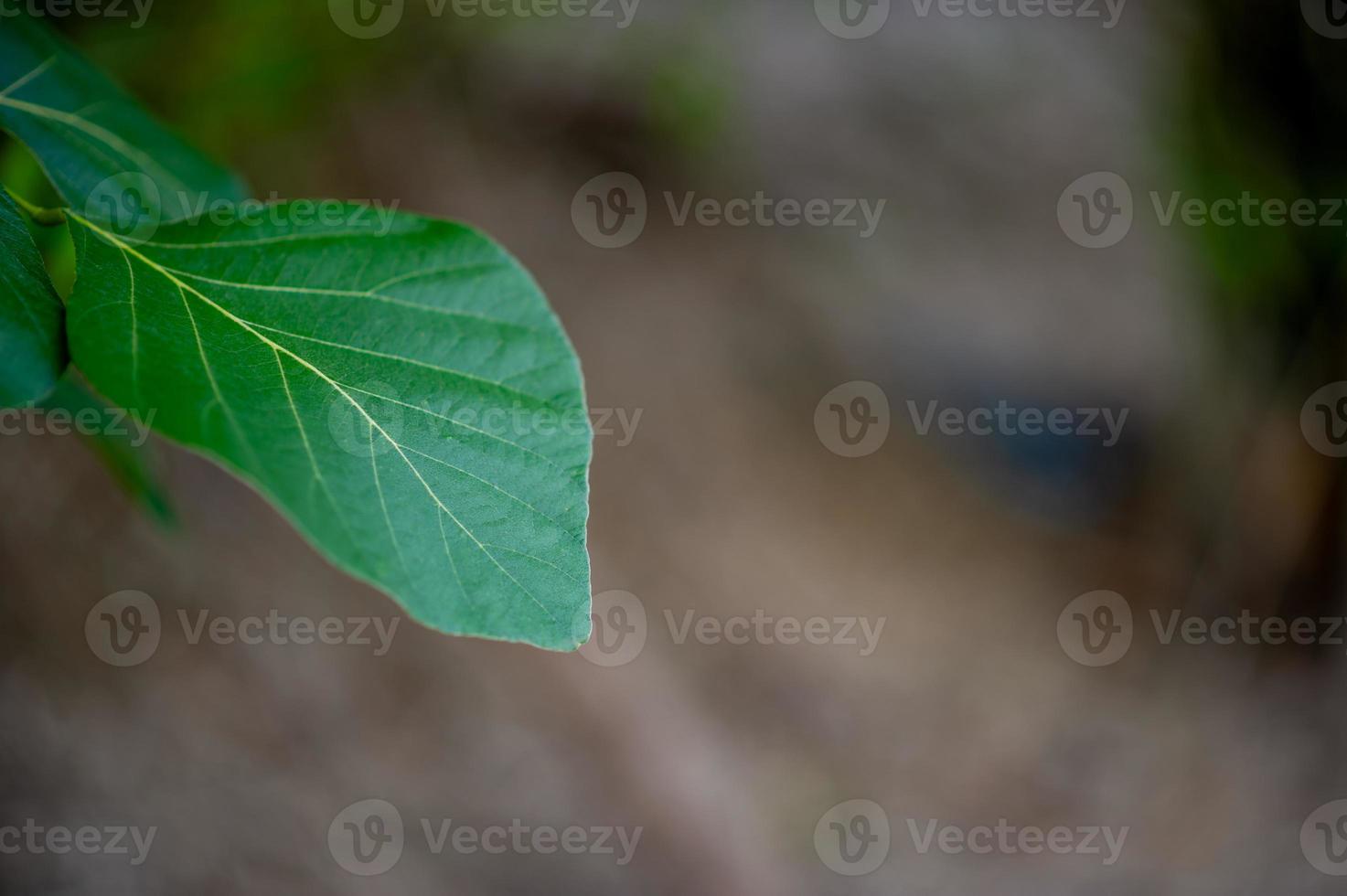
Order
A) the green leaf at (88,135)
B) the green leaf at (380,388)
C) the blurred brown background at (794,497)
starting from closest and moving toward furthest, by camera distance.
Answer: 1. the green leaf at (380,388)
2. the green leaf at (88,135)
3. the blurred brown background at (794,497)

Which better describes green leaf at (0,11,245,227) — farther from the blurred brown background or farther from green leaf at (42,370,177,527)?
the blurred brown background

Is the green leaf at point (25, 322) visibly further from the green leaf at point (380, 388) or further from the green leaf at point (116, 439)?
the green leaf at point (116, 439)

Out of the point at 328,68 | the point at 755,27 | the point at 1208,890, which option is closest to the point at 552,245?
the point at 328,68

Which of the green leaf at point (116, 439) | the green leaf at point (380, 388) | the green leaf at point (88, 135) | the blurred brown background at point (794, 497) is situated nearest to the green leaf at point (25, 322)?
the green leaf at point (380, 388)

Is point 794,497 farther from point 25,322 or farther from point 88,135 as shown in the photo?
point 25,322

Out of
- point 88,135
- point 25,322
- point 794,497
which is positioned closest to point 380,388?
point 25,322

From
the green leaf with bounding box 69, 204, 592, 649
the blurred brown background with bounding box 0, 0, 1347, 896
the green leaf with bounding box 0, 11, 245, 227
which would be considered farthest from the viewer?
the blurred brown background with bounding box 0, 0, 1347, 896

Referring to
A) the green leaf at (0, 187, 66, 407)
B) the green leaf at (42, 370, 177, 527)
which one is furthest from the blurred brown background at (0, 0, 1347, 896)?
the green leaf at (0, 187, 66, 407)
